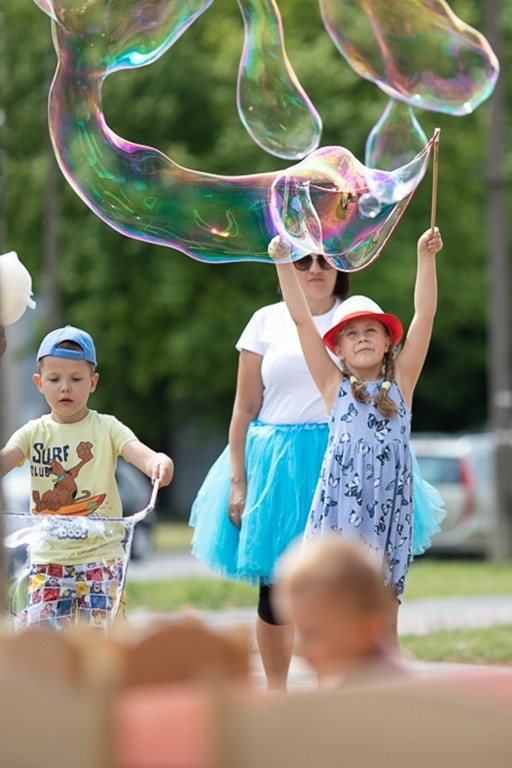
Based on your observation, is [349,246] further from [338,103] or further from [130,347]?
[130,347]

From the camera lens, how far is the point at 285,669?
214 inches

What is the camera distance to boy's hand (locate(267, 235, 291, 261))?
512 centimetres

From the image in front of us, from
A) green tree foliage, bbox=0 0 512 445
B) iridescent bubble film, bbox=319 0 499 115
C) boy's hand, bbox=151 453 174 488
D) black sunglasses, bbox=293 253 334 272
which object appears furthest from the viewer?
green tree foliage, bbox=0 0 512 445

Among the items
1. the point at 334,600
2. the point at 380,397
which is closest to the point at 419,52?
the point at 380,397

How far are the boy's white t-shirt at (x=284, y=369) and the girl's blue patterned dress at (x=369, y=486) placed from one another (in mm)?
567

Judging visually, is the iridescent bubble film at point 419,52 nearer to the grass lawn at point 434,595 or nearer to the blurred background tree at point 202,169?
the grass lawn at point 434,595

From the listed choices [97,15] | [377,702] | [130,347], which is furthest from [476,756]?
[130,347]

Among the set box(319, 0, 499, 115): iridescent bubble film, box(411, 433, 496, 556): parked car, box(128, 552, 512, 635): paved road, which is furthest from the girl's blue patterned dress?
box(411, 433, 496, 556): parked car

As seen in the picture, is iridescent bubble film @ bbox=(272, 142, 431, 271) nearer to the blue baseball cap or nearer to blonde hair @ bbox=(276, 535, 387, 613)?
the blue baseball cap

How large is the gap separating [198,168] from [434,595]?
14.8 metres

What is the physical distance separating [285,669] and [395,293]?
20.3 meters

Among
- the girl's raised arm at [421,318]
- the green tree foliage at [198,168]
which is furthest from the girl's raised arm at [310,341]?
the green tree foliage at [198,168]

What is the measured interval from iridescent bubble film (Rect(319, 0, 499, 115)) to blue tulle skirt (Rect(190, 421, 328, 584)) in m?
2.09

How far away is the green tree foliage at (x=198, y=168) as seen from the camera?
25.4 meters
